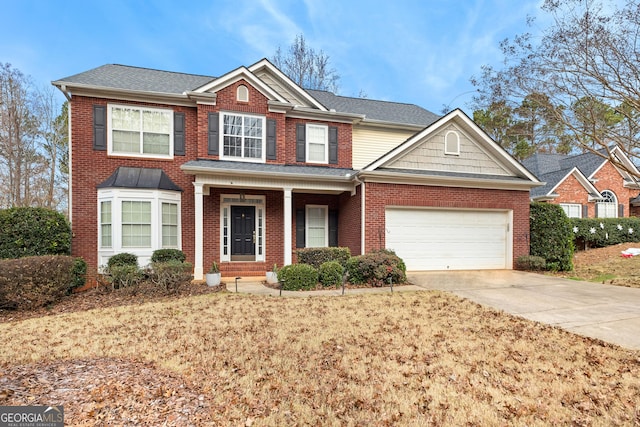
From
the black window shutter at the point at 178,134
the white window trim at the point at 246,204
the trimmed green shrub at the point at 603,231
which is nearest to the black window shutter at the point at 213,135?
the black window shutter at the point at 178,134

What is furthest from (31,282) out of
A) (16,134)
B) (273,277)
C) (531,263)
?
(16,134)

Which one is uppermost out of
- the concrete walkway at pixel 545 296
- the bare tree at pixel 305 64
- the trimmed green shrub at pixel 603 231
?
the bare tree at pixel 305 64

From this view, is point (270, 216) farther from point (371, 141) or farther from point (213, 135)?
point (371, 141)

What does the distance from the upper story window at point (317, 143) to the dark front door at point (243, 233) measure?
9.83ft

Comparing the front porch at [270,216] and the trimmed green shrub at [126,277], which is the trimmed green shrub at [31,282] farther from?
the front porch at [270,216]

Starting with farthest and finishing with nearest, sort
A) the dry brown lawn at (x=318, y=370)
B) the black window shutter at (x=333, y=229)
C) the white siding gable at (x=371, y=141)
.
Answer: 1. the white siding gable at (x=371, y=141)
2. the black window shutter at (x=333, y=229)
3. the dry brown lawn at (x=318, y=370)

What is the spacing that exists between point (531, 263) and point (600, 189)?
14062 mm

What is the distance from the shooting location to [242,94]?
1226 centimetres

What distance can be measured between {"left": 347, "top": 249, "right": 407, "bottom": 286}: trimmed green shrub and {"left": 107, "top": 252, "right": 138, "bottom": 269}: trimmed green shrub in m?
6.31

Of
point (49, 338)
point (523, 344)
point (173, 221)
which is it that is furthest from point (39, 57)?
point (523, 344)

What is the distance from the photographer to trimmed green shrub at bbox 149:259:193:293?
9039 mm

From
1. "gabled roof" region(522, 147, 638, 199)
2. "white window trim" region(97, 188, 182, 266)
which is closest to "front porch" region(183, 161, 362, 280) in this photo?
"white window trim" region(97, 188, 182, 266)

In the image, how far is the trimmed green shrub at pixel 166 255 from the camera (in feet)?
35.1

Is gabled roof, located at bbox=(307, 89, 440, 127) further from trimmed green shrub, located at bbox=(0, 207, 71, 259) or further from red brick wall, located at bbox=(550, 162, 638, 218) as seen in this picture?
red brick wall, located at bbox=(550, 162, 638, 218)
